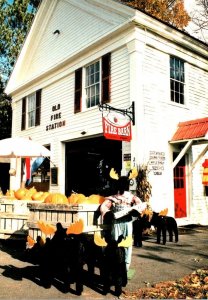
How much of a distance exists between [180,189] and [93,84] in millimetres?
5183

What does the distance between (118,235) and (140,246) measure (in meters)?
2.81

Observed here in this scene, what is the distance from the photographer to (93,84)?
41.5ft

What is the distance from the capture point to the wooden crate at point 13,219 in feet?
24.3

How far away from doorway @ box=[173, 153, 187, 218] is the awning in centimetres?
48

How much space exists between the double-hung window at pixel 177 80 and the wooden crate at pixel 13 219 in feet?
23.4

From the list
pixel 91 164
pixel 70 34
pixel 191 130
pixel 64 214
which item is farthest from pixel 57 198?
pixel 70 34

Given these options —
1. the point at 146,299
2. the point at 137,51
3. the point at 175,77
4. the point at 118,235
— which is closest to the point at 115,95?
the point at 137,51

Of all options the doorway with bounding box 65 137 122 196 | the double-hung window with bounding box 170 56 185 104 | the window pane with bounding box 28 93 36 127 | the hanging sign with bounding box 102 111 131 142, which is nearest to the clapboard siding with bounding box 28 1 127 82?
the window pane with bounding box 28 93 36 127

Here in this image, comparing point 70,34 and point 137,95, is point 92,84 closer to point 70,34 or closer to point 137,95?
point 137,95

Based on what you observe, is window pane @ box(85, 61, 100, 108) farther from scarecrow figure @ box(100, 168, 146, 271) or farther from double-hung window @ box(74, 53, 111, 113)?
scarecrow figure @ box(100, 168, 146, 271)

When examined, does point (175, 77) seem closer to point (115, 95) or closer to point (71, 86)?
point (115, 95)

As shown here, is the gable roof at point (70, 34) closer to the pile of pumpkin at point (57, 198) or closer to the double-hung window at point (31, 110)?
the double-hung window at point (31, 110)

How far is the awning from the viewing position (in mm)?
10156

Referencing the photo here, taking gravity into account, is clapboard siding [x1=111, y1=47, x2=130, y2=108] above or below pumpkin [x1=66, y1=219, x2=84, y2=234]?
above
